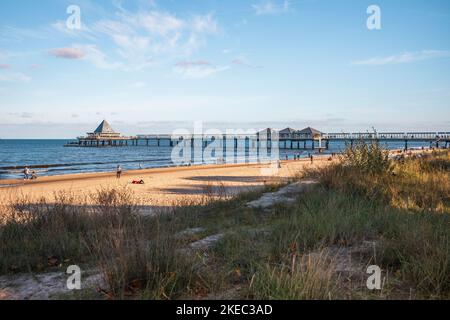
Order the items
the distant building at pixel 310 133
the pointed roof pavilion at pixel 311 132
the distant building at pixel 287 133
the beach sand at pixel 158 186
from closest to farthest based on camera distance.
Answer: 1. the beach sand at pixel 158 186
2. the distant building at pixel 310 133
3. the pointed roof pavilion at pixel 311 132
4. the distant building at pixel 287 133

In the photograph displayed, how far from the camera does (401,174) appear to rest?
40.0ft

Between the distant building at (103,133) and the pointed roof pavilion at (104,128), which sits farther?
the pointed roof pavilion at (104,128)

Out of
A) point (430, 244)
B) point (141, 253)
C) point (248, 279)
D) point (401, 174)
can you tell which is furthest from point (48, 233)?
point (401, 174)

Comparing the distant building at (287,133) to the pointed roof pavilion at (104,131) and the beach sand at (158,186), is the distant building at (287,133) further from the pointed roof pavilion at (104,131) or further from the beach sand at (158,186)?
the beach sand at (158,186)

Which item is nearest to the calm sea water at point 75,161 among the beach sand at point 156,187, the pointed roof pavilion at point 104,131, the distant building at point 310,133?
the beach sand at point 156,187

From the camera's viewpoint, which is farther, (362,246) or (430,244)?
(362,246)

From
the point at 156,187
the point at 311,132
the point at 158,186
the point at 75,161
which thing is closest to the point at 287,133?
the point at 311,132

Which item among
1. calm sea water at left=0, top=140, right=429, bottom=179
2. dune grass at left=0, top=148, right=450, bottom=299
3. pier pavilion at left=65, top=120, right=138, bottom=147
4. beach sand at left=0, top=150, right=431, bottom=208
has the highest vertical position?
pier pavilion at left=65, top=120, right=138, bottom=147

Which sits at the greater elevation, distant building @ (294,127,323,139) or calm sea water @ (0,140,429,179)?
distant building @ (294,127,323,139)

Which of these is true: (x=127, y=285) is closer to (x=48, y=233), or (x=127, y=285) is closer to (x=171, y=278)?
(x=171, y=278)

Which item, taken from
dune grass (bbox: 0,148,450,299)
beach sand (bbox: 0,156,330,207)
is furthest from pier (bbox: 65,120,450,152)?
dune grass (bbox: 0,148,450,299)

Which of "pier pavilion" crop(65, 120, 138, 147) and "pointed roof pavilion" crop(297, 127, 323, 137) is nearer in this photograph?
"pointed roof pavilion" crop(297, 127, 323, 137)

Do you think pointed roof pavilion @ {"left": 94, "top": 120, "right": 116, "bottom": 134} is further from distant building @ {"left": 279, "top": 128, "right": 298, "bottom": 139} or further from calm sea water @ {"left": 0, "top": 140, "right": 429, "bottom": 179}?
distant building @ {"left": 279, "top": 128, "right": 298, "bottom": 139}
